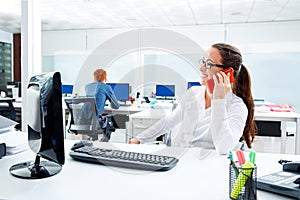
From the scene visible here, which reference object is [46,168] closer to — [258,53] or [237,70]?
[237,70]

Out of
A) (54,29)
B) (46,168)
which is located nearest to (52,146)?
(46,168)

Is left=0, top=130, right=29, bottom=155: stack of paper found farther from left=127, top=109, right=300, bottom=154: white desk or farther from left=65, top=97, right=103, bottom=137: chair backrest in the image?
left=65, top=97, right=103, bottom=137: chair backrest

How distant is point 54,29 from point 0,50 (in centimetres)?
161

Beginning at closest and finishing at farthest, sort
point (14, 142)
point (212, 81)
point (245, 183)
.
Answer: point (245, 183) → point (14, 142) → point (212, 81)

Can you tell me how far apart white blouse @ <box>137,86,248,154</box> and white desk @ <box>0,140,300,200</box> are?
7.3 inches

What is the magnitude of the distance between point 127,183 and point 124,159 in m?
0.17

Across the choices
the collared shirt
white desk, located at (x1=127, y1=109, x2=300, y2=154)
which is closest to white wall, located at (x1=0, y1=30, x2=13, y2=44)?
the collared shirt

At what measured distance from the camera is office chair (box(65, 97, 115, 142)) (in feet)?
11.4

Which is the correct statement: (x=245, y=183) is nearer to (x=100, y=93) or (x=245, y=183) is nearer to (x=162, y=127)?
(x=162, y=127)

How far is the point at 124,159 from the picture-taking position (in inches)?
38.3

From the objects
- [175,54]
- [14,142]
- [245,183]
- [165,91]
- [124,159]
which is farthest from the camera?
[175,54]

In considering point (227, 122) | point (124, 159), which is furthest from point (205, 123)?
point (124, 159)

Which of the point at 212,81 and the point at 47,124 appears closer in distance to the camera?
the point at 47,124

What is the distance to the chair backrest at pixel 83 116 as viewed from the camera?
346 cm
